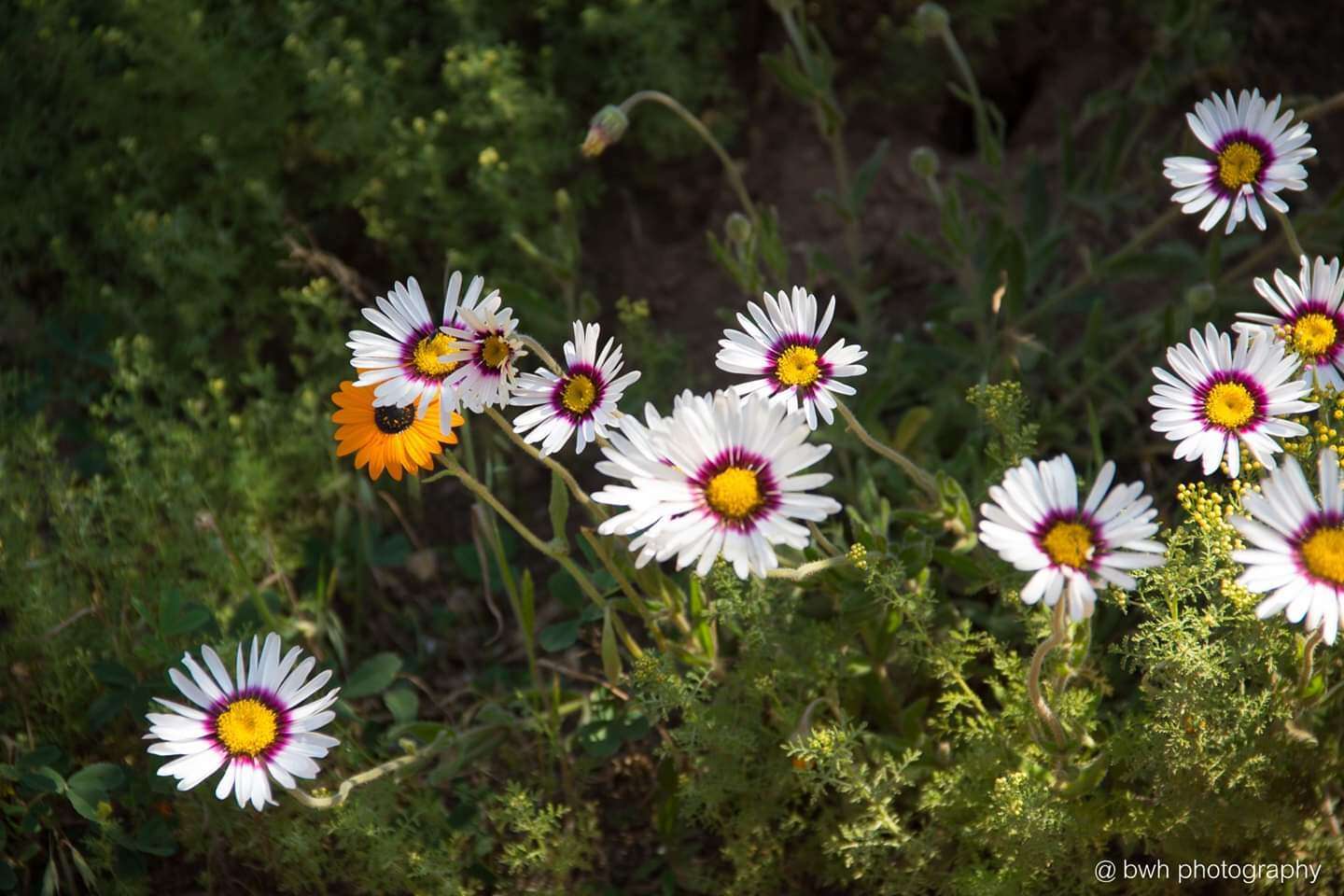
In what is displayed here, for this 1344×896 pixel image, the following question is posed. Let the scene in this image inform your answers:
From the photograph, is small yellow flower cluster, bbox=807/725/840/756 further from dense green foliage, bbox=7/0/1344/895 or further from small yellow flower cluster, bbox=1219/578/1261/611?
small yellow flower cluster, bbox=1219/578/1261/611

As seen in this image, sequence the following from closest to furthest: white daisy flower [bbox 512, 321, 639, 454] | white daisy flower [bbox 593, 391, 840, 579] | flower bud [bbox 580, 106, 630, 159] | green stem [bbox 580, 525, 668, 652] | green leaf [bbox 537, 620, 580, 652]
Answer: white daisy flower [bbox 593, 391, 840, 579]
white daisy flower [bbox 512, 321, 639, 454]
green stem [bbox 580, 525, 668, 652]
green leaf [bbox 537, 620, 580, 652]
flower bud [bbox 580, 106, 630, 159]

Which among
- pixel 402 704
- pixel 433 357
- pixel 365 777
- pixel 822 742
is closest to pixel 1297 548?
pixel 822 742

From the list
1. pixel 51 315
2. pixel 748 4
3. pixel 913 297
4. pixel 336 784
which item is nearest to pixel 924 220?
pixel 913 297

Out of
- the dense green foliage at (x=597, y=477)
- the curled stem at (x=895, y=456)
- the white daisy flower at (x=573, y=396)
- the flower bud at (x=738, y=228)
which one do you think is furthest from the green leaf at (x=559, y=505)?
the flower bud at (x=738, y=228)

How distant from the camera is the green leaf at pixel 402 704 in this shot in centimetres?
235

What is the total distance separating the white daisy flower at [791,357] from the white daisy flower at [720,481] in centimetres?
18

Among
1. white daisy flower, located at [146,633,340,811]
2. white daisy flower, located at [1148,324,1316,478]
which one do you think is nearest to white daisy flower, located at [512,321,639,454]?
white daisy flower, located at [146,633,340,811]

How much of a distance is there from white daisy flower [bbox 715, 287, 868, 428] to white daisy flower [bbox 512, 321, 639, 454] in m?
0.18

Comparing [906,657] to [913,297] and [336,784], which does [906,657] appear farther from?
[913,297]

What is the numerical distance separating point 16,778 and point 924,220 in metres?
2.43

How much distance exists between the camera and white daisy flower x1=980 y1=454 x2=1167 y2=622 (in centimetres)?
146

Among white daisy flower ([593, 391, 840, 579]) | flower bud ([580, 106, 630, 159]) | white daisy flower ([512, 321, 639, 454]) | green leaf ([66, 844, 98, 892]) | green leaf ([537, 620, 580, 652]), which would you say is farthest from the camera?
flower bud ([580, 106, 630, 159])

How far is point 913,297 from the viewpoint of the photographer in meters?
3.11

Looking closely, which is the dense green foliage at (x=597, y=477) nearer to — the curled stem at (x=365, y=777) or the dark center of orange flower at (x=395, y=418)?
the curled stem at (x=365, y=777)
